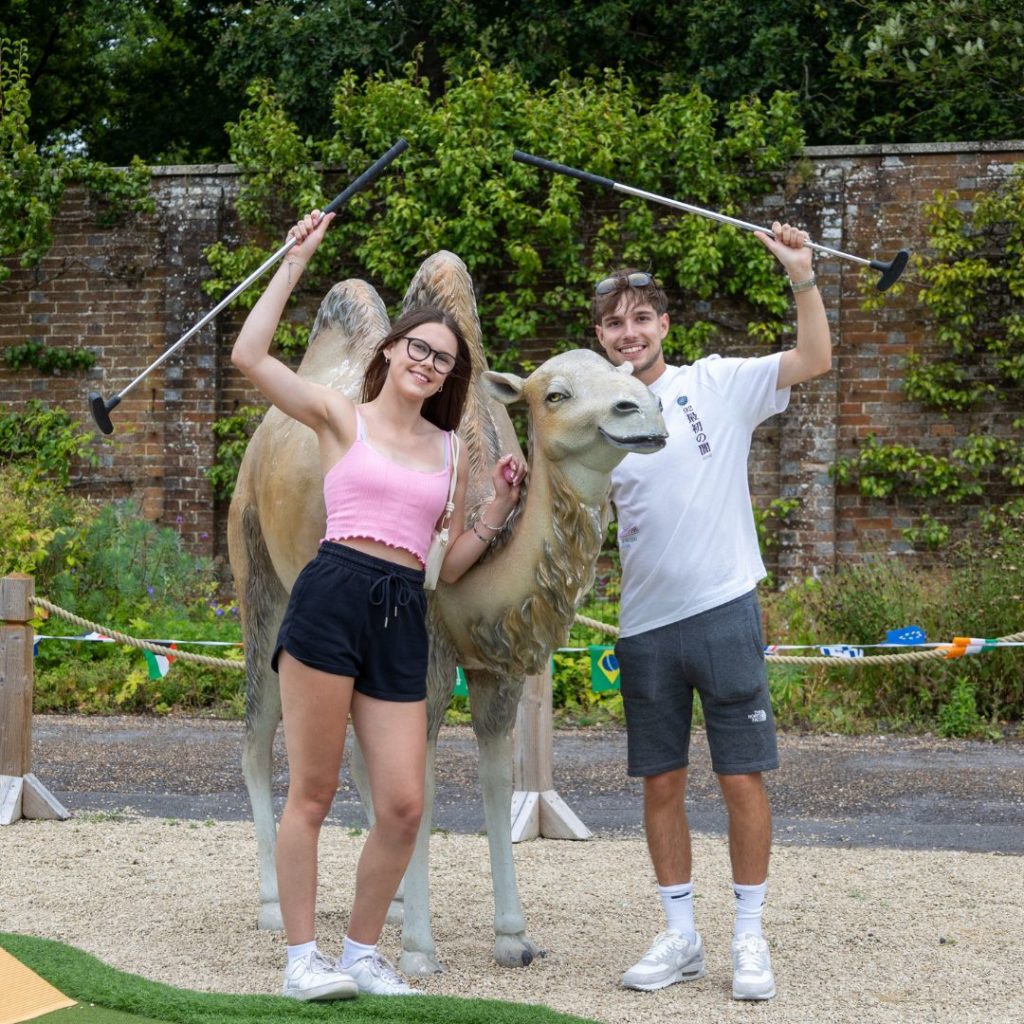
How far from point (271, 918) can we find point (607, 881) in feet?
4.98

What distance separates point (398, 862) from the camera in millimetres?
3875

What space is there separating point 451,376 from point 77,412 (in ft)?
31.8

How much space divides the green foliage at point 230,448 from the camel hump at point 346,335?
730cm

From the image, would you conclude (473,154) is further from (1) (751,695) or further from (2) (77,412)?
(1) (751,695)

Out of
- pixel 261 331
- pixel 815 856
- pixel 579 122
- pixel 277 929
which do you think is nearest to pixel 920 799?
pixel 815 856

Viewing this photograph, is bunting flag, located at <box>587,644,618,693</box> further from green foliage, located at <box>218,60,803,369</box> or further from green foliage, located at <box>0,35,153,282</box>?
green foliage, located at <box>0,35,153,282</box>

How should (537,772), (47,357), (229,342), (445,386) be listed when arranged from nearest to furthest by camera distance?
(445,386) < (537,772) < (229,342) < (47,357)

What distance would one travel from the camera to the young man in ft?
14.1

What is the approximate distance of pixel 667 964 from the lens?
14.4 feet

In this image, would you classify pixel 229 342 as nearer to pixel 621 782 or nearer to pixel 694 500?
pixel 621 782

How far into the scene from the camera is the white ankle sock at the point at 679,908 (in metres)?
4.48

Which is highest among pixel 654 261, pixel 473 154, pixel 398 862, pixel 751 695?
pixel 473 154

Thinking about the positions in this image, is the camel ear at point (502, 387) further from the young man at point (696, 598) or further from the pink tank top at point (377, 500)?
the young man at point (696, 598)

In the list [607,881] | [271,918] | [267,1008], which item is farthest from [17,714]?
[267,1008]
